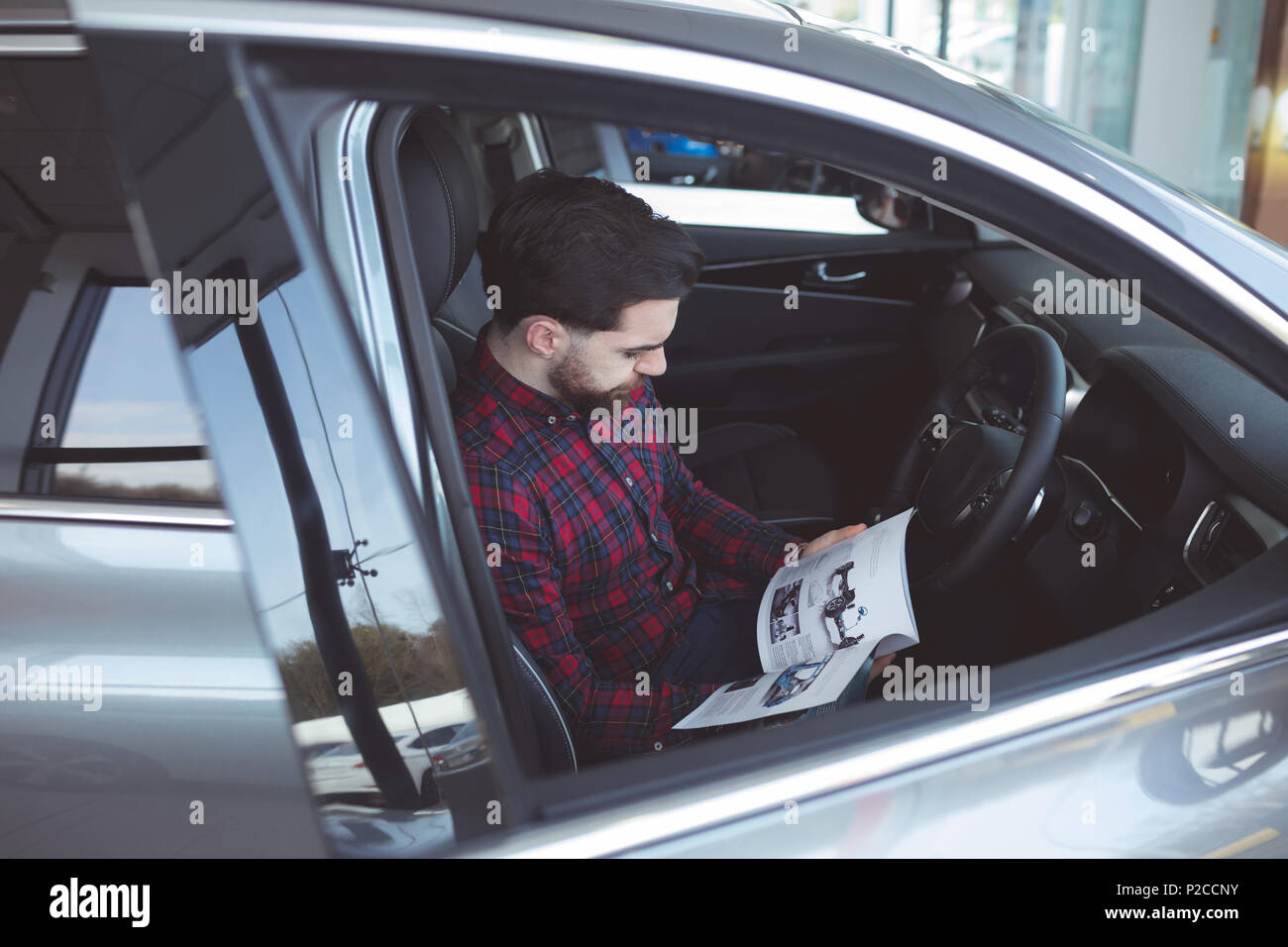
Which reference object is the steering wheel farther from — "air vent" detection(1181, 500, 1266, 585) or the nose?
the nose

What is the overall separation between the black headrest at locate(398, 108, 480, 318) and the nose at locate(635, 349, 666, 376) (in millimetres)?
341

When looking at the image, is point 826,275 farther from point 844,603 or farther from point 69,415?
point 69,415

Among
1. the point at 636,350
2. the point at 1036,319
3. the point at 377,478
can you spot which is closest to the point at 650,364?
the point at 636,350

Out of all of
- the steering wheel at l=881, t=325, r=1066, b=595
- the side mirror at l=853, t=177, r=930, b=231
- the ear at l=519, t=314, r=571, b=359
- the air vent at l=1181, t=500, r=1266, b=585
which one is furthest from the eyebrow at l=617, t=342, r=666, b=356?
the side mirror at l=853, t=177, r=930, b=231

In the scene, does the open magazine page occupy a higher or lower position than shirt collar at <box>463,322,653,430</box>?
lower

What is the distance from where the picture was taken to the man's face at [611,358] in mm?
1580

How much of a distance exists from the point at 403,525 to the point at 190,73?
1.38ft

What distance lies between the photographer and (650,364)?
165 centimetres

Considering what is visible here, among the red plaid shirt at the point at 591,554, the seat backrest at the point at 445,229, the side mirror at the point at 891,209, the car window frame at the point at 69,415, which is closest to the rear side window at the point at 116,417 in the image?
the car window frame at the point at 69,415

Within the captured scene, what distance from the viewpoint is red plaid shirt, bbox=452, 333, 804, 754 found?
4.72ft

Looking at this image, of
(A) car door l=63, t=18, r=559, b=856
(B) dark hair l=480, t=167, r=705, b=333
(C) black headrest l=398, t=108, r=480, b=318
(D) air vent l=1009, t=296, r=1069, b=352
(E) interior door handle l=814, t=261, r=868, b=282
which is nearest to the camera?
(A) car door l=63, t=18, r=559, b=856
